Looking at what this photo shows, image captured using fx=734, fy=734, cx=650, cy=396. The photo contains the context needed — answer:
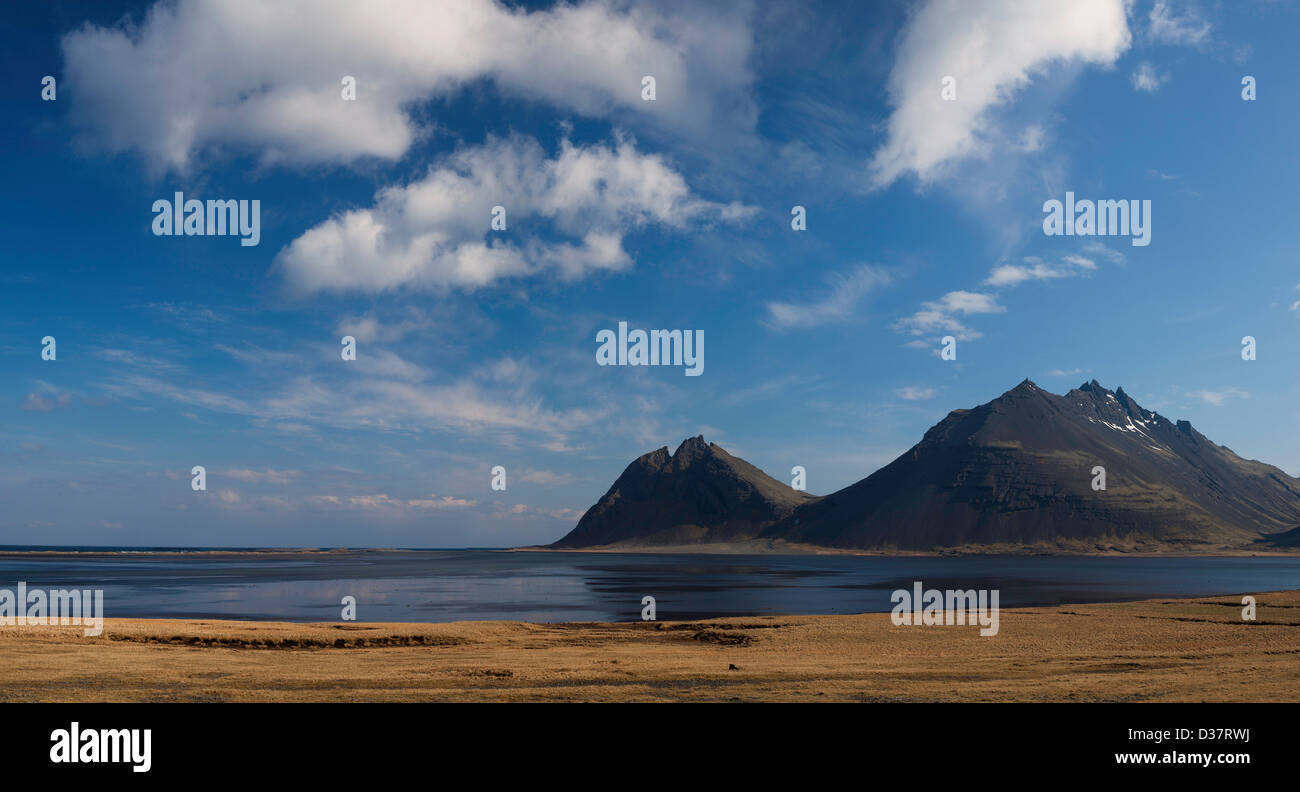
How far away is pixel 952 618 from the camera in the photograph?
147ft

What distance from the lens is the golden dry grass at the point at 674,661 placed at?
19.8m

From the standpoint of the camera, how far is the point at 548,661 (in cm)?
2842

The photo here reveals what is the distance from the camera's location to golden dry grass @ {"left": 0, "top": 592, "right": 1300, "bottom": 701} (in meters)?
19.8

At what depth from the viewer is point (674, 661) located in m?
28.6

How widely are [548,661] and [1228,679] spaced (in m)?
21.8

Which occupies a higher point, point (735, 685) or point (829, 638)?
point (735, 685)
